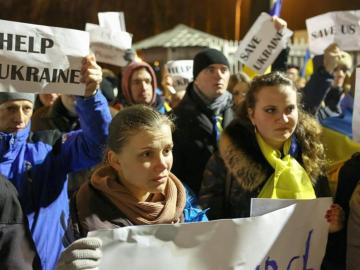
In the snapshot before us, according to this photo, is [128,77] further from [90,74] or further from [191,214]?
[191,214]

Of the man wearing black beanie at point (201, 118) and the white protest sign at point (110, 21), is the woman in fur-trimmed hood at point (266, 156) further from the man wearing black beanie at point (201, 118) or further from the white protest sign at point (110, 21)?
the white protest sign at point (110, 21)

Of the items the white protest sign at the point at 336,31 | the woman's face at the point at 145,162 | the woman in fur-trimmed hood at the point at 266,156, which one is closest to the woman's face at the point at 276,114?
the woman in fur-trimmed hood at the point at 266,156

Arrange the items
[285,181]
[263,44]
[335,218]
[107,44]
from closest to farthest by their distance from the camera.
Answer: [335,218], [285,181], [263,44], [107,44]

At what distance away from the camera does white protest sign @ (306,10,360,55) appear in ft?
14.5

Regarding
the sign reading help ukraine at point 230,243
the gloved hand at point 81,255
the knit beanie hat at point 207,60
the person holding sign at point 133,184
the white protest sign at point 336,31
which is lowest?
the sign reading help ukraine at point 230,243

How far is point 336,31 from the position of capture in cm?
454

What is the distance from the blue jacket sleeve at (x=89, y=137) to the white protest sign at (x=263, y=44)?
221 centimetres

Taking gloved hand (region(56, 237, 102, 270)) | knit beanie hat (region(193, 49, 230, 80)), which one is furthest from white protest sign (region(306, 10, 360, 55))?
gloved hand (region(56, 237, 102, 270))

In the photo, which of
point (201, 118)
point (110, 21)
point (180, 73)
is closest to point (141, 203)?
point (201, 118)

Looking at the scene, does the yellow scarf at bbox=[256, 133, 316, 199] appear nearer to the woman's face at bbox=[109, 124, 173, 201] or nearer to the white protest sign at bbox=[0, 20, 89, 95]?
the woman's face at bbox=[109, 124, 173, 201]

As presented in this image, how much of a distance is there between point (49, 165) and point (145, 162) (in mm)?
841

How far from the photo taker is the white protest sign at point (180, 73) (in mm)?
5918

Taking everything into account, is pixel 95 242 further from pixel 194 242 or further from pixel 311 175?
pixel 311 175

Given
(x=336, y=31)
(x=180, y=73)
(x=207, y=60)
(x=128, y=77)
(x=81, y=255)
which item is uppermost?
(x=336, y=31)
